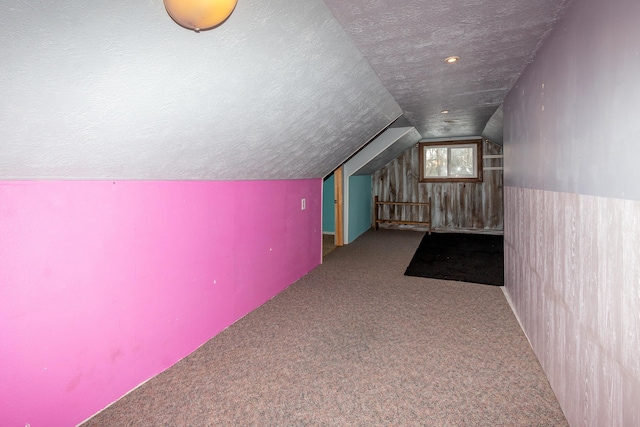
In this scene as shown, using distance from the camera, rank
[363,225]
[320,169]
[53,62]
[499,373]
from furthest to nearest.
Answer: [363,225] < [320,169] < [499,373] < [53,62]

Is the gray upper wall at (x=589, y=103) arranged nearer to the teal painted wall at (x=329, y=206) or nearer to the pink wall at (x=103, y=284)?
the pink wall at (x=103, y=284)

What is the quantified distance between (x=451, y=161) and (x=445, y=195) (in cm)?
81

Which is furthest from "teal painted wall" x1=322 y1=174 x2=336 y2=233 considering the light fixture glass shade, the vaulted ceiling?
the light fixture glass shade

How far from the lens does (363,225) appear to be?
7.73 metres

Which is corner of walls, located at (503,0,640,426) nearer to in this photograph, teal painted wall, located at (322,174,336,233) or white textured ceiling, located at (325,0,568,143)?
white textured ceiling, located at (325,0,568,143)

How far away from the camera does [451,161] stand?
7.98m

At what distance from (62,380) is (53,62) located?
4.82 feet

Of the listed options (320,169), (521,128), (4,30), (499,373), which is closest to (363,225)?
(320,169)

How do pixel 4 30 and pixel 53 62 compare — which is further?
pixel 53 62

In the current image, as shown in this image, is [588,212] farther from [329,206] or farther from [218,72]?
[329,206]

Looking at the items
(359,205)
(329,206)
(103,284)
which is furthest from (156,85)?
(329,206)

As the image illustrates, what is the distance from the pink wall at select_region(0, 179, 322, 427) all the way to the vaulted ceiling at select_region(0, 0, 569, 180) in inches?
5.9

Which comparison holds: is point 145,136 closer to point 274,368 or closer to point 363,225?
point 274,368

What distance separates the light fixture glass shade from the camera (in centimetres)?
104
